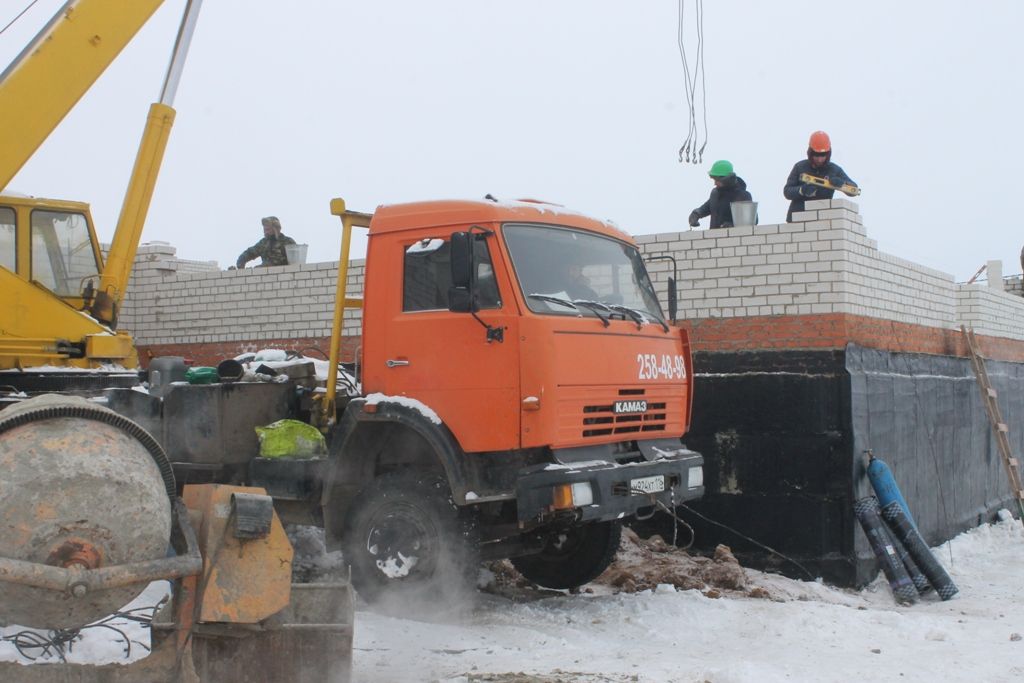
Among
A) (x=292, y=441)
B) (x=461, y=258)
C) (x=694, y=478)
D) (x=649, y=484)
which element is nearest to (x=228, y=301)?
(x=292, y=441)

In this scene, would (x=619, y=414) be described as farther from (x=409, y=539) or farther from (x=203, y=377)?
(x=203, y=377)

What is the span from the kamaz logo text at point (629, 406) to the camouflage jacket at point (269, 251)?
20.5 feet

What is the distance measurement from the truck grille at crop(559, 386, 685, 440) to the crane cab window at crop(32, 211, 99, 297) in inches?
215

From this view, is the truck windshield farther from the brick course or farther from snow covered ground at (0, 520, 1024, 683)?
snow covered ground at (0, 520, 1024, 683)

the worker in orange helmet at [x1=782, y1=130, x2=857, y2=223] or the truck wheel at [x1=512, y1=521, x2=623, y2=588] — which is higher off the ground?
the worker in orange helmet at [x1=782, y1=130, x2=857, y2=223]

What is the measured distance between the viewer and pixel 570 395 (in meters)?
6.09

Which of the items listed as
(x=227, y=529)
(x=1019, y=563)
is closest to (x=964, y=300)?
(x=1019, y=563)

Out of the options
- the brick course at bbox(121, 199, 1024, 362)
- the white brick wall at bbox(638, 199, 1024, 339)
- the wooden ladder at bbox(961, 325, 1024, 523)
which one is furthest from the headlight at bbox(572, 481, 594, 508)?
the wooden ladder at bbox(961, 325, 1024, 523)

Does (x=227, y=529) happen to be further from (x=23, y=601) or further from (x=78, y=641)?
(x=78, y=641)

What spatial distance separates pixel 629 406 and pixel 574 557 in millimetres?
1520

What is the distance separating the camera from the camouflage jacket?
11.9 m

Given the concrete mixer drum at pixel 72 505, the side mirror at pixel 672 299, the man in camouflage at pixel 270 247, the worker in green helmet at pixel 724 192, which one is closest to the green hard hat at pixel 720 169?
the worker in green helmet at pixel 724 192

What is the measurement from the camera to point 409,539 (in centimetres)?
634

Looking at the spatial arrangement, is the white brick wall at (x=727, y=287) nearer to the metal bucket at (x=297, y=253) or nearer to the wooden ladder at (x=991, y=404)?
the metal bucket at (x=297, y=253)
